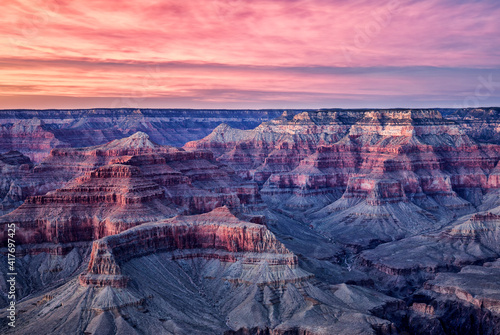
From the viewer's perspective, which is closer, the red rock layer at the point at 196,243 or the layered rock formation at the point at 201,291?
the layered rock formation at the point at 201,291

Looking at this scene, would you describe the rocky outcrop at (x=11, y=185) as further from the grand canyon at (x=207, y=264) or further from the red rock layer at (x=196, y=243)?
the red rock layer at (x=196, y=243)

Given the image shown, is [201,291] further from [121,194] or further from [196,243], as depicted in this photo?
[121,194]

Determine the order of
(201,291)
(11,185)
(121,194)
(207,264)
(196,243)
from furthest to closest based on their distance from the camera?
1. (11,185)
2. (121,194)
3. (196,243)
4. (207,264)
5. (201,291)

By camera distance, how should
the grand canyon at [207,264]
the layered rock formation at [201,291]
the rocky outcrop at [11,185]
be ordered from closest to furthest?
the layered rock formation at [201,291], the grand canyon at [207,264], the rocky outcrop at [11,185]

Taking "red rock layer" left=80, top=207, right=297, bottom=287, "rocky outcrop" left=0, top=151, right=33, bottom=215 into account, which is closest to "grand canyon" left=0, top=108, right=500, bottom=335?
"red rock layer" left=80, top=207, right=297, bottom=287

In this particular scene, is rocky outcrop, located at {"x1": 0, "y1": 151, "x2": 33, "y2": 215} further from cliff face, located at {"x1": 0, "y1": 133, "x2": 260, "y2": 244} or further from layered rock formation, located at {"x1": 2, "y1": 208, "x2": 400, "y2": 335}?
layered rock formation, located at {"x1": 2, "y1": 208, "x2": 400, "y2": 335}

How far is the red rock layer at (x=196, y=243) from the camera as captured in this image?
92.1 meters

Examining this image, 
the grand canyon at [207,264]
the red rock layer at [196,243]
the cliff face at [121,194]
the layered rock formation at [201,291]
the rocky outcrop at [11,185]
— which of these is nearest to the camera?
the layered rock formation at [201,291]

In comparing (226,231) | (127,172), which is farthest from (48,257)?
(226,231)

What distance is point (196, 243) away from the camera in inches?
4368

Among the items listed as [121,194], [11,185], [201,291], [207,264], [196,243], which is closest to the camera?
[201,291]

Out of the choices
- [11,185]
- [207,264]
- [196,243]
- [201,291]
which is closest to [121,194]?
[196,243]

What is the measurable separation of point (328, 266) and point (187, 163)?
216 feet

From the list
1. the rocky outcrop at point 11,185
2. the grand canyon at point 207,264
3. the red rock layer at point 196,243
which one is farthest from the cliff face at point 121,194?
the red rock layer at point 196,243
